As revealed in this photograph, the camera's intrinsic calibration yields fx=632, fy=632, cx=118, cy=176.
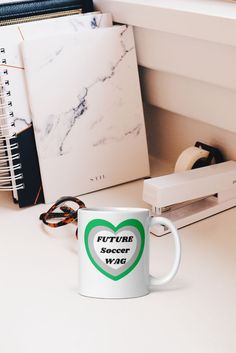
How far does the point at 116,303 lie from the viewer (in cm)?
83

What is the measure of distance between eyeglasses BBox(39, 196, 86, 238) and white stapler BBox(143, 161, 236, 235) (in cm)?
13

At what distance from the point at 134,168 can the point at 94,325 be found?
516 mm

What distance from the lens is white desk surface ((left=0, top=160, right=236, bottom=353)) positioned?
75cm

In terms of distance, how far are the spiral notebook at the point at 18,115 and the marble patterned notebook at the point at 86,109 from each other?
14 mm

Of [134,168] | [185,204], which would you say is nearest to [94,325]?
[185,204]

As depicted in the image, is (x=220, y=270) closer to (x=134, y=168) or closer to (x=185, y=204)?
(x=185, y=204)

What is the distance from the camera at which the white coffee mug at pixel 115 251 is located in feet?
2.68

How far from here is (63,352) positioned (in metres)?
0.74

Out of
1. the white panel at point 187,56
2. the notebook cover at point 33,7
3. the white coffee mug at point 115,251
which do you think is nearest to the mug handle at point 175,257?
the white coffee mug at point 115,251

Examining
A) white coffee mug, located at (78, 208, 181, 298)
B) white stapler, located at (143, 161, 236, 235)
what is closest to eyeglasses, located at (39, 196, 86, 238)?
white stapler, located at (143, 161, 236, 235)

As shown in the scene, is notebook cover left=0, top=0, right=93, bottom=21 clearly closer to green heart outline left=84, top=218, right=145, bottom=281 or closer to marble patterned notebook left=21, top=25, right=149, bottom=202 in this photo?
marble patterned notebook left=21, top=25, right=149, bottom=202

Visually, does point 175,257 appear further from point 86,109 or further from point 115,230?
point 86,109

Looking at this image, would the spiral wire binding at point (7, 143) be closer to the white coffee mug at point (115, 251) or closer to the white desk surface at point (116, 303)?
the white desk surface at point (116, 303)

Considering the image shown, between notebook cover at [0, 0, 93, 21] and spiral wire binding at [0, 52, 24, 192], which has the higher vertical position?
notebook cover at [0, 0, 93, 21]
